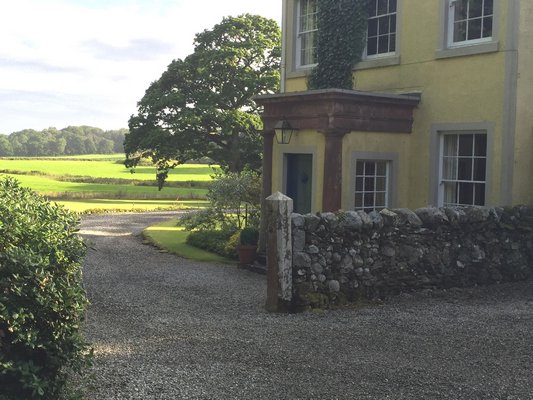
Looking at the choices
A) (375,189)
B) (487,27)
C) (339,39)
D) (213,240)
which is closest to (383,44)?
(339,39)

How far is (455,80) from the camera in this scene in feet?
43.2

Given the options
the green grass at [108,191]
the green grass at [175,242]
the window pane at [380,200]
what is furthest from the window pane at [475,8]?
the green grass at [108,191]

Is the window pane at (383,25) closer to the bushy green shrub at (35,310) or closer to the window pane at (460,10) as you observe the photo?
the window pane at (460,10)

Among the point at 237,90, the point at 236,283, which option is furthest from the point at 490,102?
the point at 237,90

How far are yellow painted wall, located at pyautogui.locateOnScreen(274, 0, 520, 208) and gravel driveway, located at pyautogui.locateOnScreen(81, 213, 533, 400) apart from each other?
2983mm

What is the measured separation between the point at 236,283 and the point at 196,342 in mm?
5221

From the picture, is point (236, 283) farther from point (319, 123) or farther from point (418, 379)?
point (418, 379)

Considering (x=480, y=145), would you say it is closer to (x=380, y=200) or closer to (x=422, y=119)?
(x=422, y=119)

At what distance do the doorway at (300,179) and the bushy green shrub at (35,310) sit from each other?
9084mm

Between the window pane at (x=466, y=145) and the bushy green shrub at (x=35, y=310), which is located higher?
the window pane at (x=466, y=145)

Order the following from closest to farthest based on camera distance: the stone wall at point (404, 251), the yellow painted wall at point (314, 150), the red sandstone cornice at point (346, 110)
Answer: the stone wall at point (404, 251) < the red sandstone cornice at point (346, 110) < the yellow painted wall at point (314, 150)

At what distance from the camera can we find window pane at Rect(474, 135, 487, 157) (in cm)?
1283

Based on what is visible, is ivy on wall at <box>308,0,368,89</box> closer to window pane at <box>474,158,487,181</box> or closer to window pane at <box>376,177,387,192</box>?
window pane at <box>376,177,387,192</box>

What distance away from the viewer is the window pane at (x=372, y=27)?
15070mm
